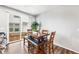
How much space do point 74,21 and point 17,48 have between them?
1259 millimetres

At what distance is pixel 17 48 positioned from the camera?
74.9 inches

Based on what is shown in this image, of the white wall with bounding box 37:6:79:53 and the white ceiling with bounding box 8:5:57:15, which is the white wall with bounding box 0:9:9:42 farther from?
the white wall with bounding box 37:6:79:53


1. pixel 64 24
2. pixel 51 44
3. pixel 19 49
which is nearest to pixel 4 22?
pixel 19 49

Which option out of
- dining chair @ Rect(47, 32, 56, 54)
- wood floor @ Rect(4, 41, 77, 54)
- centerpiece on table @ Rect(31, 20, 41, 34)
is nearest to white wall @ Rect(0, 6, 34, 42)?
centerpiece on table @ Rect(31, 20, 41, 34)

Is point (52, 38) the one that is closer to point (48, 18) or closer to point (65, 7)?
point (48, 18)

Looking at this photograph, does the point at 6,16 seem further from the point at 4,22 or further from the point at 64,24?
the point at 64,24

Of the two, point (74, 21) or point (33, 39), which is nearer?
point (74, 21)

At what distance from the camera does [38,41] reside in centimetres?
194

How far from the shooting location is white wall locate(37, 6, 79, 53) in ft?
6.03

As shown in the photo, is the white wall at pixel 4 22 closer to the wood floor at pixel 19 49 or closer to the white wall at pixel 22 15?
the white wall at pixel 22 15

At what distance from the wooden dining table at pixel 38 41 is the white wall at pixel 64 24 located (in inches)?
8.6

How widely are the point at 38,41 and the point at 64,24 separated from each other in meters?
0.64

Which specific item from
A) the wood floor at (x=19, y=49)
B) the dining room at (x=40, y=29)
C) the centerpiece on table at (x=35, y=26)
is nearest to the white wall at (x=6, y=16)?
the dining room at (x=40, y=29)
